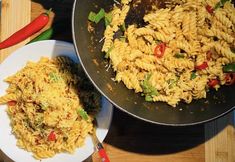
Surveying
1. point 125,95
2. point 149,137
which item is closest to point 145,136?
point 149,137

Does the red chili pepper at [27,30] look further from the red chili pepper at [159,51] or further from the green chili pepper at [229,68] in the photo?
the green chili pepper at [229,68]

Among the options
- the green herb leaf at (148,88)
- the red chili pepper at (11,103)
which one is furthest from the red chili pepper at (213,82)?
the red chili pepper at (11,103)

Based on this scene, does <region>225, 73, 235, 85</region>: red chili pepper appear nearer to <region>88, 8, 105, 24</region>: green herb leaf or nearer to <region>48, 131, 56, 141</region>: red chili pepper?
<region>88, 8, 105, 24</region>: green herb leaf

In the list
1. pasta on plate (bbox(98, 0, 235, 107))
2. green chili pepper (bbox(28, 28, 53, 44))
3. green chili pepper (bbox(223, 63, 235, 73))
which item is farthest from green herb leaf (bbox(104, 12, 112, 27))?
green chili pepper (bbox(223, 63, 235, 73))


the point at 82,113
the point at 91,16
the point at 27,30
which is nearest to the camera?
the point at 91,16

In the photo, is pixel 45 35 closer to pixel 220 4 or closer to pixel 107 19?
pixel 107 19

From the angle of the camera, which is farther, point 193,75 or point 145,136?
point 145,136

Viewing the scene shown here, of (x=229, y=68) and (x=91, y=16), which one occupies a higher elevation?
(x=91, y=16)
